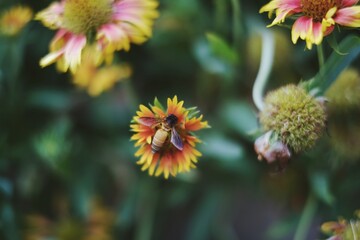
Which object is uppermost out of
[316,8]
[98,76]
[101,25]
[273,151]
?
[98,76]

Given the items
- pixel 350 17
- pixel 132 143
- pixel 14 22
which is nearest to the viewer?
pixel 350 17

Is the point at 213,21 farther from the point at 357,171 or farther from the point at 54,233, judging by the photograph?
the point at 54,233

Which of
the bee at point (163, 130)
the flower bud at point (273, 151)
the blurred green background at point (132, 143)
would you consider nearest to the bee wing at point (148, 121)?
the bee at point (163, 130)

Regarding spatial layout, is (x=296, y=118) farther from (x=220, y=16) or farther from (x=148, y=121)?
(x=220, y=16)

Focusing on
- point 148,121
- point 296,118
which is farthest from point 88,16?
point 296,118

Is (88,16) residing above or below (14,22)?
below

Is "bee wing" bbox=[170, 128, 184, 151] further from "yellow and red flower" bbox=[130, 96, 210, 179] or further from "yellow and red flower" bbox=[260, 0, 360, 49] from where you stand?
"yellow and red flower" bbox=[260, 0, 360, 49]
